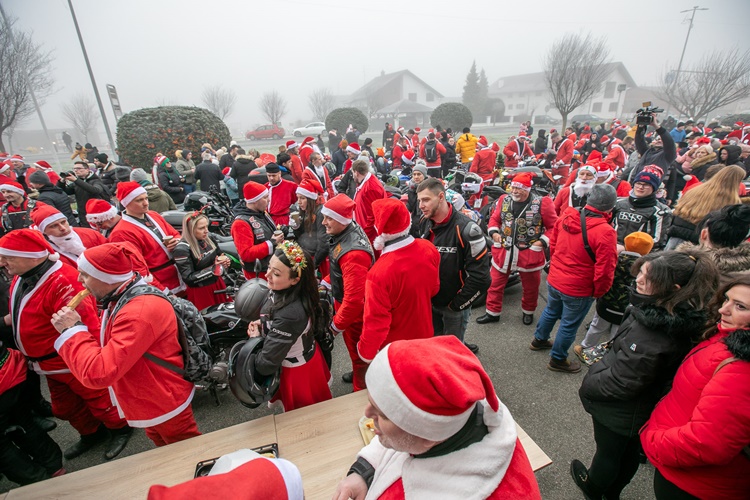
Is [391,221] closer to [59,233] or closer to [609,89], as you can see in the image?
[59,233]

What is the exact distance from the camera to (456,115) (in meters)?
28.4

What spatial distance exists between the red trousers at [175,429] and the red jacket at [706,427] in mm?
3063

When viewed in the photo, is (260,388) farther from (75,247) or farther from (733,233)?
(733,233)

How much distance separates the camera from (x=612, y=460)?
234 centimetres

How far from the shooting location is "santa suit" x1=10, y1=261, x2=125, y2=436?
2742mm

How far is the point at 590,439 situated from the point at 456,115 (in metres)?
29.0

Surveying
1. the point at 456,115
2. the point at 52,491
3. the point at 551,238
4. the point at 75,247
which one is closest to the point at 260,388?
the point at 52,491

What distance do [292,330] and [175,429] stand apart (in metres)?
1.18

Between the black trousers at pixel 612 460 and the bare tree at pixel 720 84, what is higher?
the bare tree at pixel 720 84

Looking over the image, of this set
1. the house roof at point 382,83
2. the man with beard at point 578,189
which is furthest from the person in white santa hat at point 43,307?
the house roof at point 382,83

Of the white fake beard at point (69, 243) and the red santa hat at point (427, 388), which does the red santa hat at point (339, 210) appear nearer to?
the red santa hat at point (427, 388)

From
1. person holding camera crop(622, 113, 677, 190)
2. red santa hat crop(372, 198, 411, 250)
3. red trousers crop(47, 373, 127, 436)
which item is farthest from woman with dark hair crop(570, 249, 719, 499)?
person holding camera crop(622, 113, 677, 190)

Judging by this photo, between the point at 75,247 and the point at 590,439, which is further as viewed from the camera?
the point at 75,247

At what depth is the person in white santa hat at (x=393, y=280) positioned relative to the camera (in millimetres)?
2664
